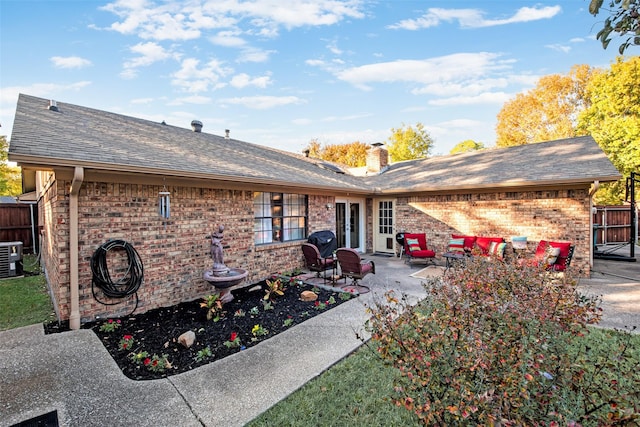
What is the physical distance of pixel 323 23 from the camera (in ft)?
28.6

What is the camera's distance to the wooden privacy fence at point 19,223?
11.9 metres

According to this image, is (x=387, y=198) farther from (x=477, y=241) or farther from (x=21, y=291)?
(x=21, y=291)

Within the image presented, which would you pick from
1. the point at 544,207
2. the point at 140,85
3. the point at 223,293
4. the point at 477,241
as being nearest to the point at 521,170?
the point at 544,207

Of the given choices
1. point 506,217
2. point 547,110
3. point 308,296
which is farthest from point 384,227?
point 547,110

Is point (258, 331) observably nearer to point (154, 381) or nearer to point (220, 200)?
point (154, 381)

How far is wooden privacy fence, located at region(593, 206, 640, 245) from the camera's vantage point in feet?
43.0

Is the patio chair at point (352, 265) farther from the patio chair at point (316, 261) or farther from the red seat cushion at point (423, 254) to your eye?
the red seat cushion at point (423, 254)

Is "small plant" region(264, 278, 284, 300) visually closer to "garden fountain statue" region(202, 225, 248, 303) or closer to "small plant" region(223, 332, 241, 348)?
"garden fountain statue" region(202, 225, 248, 303)

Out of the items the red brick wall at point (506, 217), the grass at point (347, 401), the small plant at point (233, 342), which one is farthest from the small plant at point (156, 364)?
the red brick wall at point (506, 217)

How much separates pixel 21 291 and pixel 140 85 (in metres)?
6.95

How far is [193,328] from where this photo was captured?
4738 millimetres

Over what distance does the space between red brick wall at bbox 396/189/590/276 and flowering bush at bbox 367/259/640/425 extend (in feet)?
20.7

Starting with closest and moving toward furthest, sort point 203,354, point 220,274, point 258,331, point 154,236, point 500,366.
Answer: point 500,366
point 203,354
point 258,331
point 154,236
point 220,274

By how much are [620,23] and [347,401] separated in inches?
150
